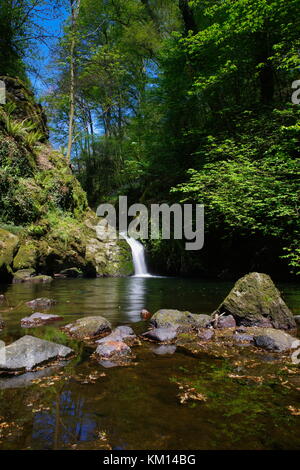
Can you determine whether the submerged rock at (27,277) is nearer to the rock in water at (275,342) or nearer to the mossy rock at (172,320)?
the mossy rock at (172,320)

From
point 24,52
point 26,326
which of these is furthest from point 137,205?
point 26,326

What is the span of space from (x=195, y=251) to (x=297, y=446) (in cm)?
1288

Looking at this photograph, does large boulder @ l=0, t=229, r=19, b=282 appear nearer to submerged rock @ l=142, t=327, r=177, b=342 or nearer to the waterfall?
submerged rock @ l=142, t=327, r=177, b=342

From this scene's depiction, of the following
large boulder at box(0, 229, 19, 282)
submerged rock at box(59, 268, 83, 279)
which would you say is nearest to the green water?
large boulder at box(0, 229, 19, 282)

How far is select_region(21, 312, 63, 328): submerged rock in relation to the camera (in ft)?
16.2

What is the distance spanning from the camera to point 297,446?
6.42 ft

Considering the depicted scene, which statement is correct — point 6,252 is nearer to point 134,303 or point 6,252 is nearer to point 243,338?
point 134,303

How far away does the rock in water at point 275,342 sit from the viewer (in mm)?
3945

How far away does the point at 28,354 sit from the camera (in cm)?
326

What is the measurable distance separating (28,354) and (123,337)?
4.70 ft

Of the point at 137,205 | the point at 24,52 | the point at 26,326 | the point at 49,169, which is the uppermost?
the point at 24,52

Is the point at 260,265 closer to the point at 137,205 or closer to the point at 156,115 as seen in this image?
the point at 137,205

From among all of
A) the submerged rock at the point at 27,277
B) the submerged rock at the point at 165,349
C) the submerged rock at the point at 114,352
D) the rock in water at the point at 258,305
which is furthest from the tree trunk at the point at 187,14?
the submerged rock at the point at 114,352

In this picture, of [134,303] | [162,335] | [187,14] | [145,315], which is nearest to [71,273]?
[134,303]
